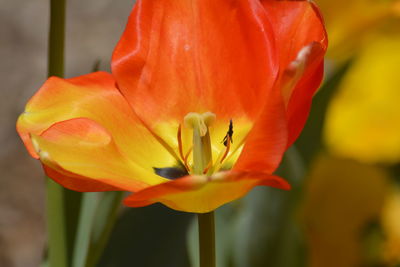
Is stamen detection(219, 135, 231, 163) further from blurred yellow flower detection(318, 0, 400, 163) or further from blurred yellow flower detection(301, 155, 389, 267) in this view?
blurred yellow flower detection(318, 0, 400, 163)

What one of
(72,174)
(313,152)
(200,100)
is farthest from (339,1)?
(72,174)

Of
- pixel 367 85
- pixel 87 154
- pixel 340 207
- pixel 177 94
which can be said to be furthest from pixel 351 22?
pixel 87 154

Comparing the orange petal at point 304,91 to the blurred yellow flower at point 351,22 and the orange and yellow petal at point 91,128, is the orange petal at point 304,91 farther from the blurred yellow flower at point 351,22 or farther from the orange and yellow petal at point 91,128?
the blurred yellow flower at point 351,22

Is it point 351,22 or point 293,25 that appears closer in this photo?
point 293,25

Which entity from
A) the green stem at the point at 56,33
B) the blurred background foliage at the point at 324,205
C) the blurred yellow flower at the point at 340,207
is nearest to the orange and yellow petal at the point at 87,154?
the green stem at the point at 56,33

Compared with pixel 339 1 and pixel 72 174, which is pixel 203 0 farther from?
pixel 339 1

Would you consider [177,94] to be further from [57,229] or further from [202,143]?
[57,229]
